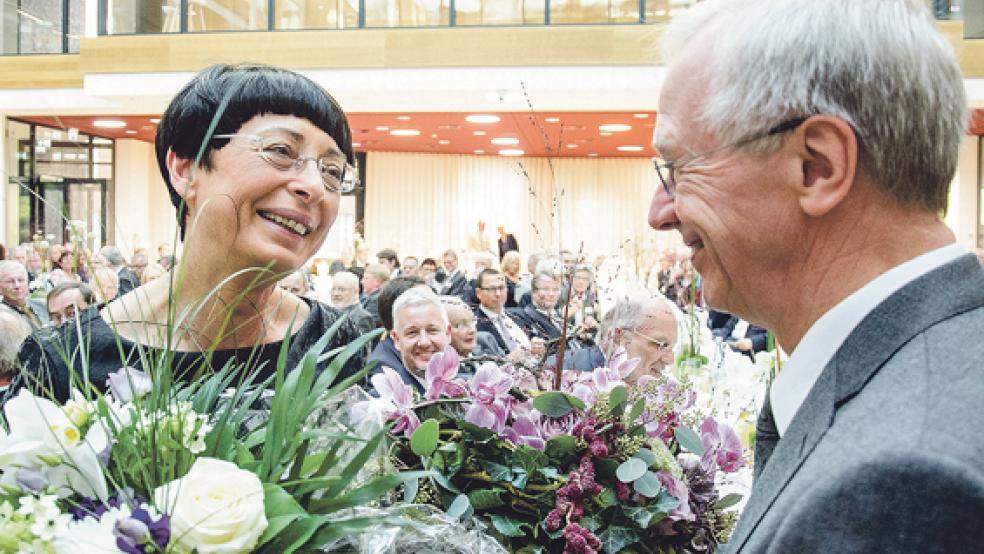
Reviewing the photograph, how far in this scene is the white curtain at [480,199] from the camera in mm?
21125

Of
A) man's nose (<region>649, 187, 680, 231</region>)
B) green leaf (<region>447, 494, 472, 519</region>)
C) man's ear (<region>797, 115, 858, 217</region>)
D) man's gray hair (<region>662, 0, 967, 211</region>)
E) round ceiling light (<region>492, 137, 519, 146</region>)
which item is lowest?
green leaf (<region>447, 494, 472, 519</region>)

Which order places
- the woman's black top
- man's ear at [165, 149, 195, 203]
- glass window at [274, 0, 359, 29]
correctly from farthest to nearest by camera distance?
glass window at [274, 0, 359, 29]
man's ear at [165, 149, 195, 203]
the woman's black top

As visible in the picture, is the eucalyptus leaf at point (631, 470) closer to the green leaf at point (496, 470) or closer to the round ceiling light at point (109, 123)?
the green leaf at point (496, 470)

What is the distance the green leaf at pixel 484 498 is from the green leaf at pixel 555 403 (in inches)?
5.3

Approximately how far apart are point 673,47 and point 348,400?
0.60m

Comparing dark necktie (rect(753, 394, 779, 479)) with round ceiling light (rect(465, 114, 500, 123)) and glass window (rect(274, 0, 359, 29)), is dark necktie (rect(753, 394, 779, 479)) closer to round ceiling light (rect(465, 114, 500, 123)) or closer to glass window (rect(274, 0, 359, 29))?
glass window (rect(274, 0, 359, 29))

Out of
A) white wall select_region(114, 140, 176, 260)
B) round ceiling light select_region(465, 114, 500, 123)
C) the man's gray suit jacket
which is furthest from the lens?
white wall select_region(114, 140, 176, 260)

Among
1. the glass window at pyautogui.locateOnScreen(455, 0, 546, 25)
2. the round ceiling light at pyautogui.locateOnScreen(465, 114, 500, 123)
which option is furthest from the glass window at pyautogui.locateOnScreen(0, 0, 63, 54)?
the glass window at pyautogui.locateOnScreen(455, 0, 546, 25)

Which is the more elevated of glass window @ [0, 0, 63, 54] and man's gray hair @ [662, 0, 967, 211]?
glass window @ [0, 0, 63, 54]

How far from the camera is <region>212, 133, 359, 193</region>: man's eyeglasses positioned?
1.59m

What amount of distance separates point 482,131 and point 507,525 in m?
15.9

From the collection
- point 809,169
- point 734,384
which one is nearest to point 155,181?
point 734,384

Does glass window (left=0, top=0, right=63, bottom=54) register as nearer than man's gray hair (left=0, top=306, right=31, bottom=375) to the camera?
No

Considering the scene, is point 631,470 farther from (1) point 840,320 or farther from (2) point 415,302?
(2) point 415,302
